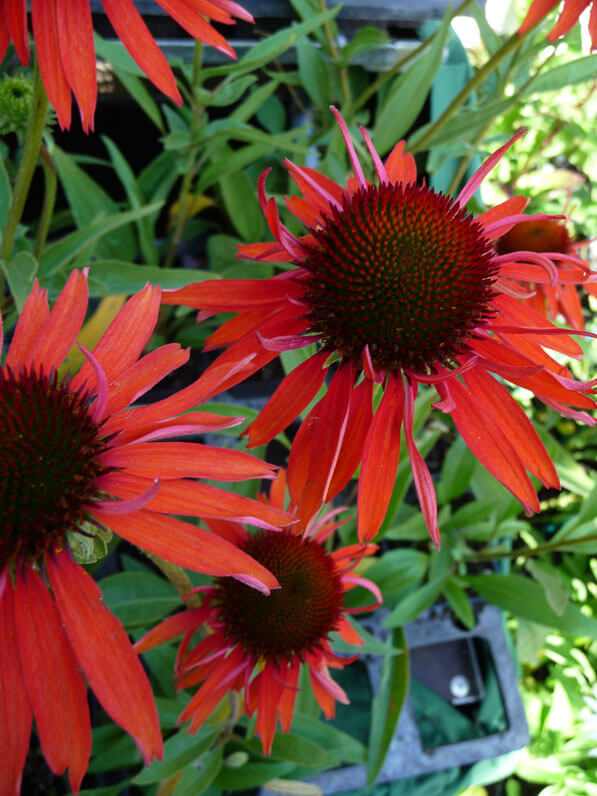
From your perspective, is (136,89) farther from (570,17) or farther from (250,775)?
(250,775)

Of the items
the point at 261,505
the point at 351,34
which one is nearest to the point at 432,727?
the point at 261,505

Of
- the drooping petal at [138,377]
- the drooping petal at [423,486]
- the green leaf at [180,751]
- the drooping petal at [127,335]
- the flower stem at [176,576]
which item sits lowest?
the green leaf at [180,751]

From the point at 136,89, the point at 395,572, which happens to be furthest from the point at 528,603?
the point at 136,89

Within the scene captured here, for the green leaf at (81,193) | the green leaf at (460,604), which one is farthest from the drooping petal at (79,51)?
the green leaf at (460,604)

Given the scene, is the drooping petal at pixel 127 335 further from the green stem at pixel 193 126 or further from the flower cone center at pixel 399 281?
the green stem at pixel 193 126

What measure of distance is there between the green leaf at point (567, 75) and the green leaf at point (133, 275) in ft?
1.62

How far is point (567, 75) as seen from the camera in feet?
2.59

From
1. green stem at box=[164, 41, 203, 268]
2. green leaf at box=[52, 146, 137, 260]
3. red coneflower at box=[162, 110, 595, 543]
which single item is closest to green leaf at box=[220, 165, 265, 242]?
green stem at box=[164, 41, 203, 268]

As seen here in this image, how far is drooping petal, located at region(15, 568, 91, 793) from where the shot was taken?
33 centimetres

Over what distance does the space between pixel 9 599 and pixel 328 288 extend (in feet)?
1.01

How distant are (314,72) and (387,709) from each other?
944mm

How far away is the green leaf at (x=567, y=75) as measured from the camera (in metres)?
0.75

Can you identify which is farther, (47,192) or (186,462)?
(47,192)

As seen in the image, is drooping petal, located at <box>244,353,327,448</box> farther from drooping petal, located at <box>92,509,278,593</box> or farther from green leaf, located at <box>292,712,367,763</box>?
green leaf, located at <box>292,712,367,763</box>
